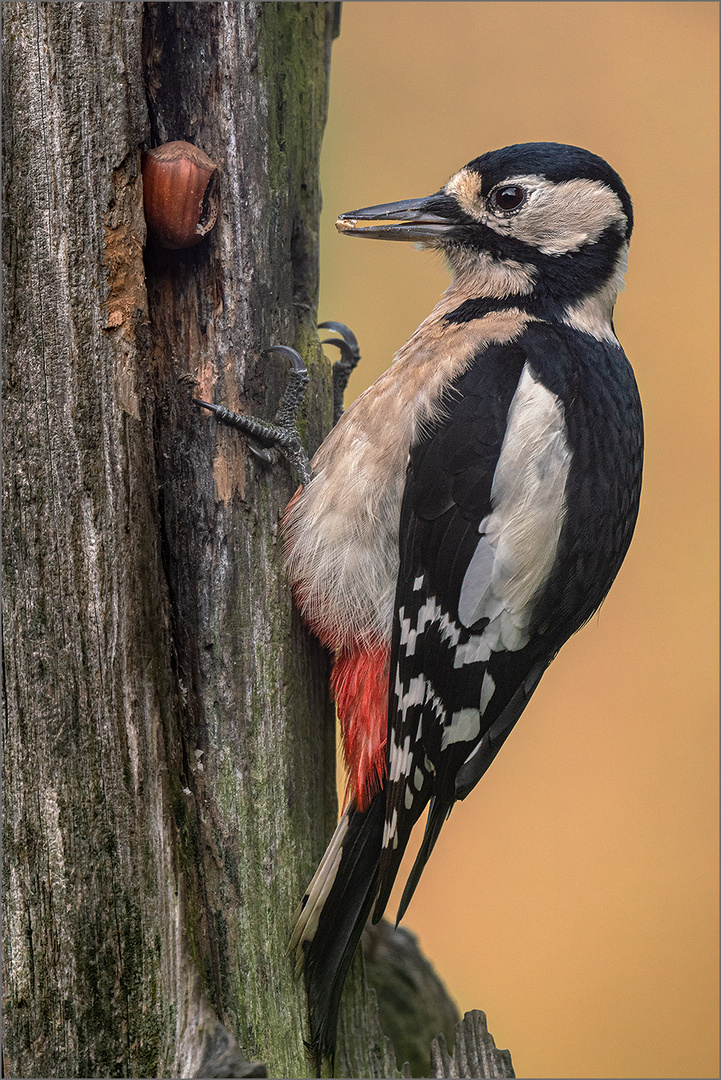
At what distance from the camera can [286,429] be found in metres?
1.68

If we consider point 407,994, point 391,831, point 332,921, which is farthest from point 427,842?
point 407,994

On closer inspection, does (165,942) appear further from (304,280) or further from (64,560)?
(304,280)

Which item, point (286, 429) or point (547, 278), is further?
point (547, 278)

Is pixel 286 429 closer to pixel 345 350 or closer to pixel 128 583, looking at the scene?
pixel 128 583

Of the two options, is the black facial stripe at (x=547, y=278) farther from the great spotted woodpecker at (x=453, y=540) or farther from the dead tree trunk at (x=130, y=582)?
the dead tree trunk at (x=130, y=582)

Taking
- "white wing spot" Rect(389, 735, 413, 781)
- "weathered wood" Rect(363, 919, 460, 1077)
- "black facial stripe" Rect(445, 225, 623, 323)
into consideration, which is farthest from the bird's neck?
"weathered wood" Rect(363, 919, 460, 1077)

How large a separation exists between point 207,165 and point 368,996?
5.23 feet

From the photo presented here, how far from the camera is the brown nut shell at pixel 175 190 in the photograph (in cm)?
147

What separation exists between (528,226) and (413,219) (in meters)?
0.23

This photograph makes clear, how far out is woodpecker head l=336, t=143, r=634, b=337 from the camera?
1801mm

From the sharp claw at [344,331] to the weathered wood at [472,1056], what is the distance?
4.82ft

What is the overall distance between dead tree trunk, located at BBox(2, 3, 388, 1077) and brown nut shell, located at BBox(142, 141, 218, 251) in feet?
0.13

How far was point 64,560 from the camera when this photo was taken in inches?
55.4

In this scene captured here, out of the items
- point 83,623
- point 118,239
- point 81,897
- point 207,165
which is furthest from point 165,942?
point 207,165
